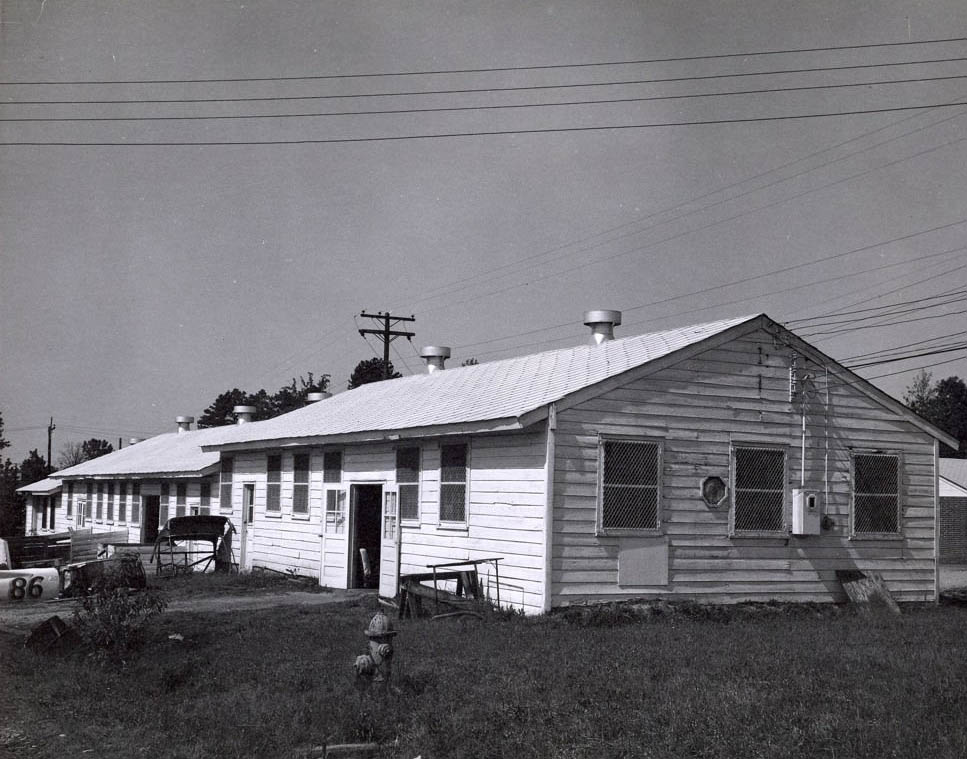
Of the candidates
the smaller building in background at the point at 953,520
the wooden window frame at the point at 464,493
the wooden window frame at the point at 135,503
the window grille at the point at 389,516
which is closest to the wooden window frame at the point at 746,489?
the wooden window frame at the point at 464,493

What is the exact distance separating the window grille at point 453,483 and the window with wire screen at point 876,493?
6703mm

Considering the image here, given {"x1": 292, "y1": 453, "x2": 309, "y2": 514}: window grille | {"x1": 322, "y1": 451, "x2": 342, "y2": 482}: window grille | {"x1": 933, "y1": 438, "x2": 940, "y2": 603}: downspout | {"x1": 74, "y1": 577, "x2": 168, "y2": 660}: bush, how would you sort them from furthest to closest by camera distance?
{"x1": 292, "y1": 453, "x2": 309, "y2": 514}: window grille, {"x1": 322, "y1": 451, "x2": 342, "y2": 482}: window grille, {"x1": 933, "y1": 438, "x2": 940, "y2": 603}: downspout, {"x1": 74, "y1": 577, "x2": 168, "y2": 660}: bush

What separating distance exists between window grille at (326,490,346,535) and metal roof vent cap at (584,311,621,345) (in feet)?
20.3

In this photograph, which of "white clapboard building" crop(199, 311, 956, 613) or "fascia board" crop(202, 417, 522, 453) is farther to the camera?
"fascia board" crop(202, 417, 522, 453)

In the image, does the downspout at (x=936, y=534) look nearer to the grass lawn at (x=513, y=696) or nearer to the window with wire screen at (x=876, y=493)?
the window with wire screen at (x=876, y=493)

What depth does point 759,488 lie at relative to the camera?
53.8ft

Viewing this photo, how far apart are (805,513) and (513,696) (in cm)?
890

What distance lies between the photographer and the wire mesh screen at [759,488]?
16.2 meters

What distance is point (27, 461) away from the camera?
253ft

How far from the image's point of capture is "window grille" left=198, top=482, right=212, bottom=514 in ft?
99.3

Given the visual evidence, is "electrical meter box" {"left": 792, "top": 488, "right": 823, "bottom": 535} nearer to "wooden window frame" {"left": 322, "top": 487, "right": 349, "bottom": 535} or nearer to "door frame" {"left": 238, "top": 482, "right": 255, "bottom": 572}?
"wooden window frame" {"left": 322, "top": 487, "right": 349, "bottom": 535}

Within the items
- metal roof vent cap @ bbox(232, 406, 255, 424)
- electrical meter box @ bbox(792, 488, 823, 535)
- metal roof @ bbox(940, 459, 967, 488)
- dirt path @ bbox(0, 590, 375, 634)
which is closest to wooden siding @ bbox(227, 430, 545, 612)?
dirt path @ bbox(0, 590, 375, 634)

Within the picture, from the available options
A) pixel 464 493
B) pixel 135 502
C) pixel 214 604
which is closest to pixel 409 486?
pixel 464 493

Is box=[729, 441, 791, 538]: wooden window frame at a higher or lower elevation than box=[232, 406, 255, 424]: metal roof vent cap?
lower
